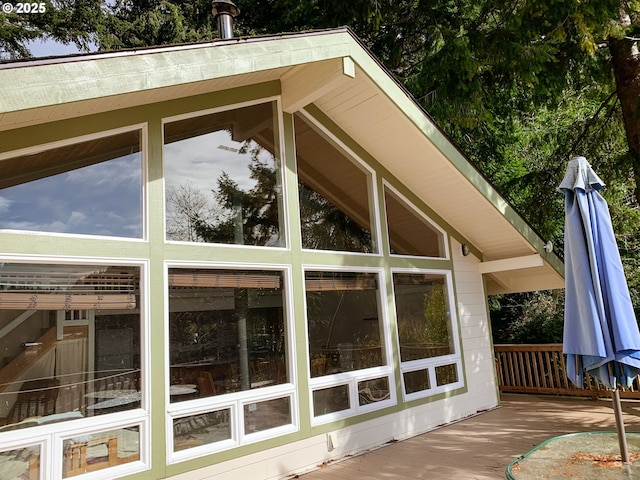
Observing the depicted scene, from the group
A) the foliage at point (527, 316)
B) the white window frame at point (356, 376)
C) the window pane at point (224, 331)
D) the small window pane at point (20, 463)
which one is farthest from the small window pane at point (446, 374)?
the small window pane at point (20, 463)

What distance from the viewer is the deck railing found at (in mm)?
8109

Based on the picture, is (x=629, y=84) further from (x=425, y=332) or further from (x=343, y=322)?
(x=343, y=322)

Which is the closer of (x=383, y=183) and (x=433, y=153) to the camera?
(x=433, y=153)

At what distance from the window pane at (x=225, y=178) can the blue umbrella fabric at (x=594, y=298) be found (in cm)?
281

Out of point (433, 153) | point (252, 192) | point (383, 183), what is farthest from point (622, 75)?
point (252, 192)

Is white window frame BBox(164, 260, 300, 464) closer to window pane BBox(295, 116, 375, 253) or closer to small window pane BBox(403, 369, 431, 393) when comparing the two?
window pane BBox(295, 116, 375, 253)

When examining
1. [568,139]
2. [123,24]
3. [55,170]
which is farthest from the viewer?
[123,24]

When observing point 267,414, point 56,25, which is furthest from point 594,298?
point 56,25

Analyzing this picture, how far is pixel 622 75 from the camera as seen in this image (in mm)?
6906

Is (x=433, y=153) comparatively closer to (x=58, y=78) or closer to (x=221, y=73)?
(x=221, y=73)

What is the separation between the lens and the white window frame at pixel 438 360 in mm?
6266

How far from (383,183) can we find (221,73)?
3194mm

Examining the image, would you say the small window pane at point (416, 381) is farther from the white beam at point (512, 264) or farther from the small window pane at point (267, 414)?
the white beam at point (512, 264)

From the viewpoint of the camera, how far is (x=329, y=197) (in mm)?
5852
